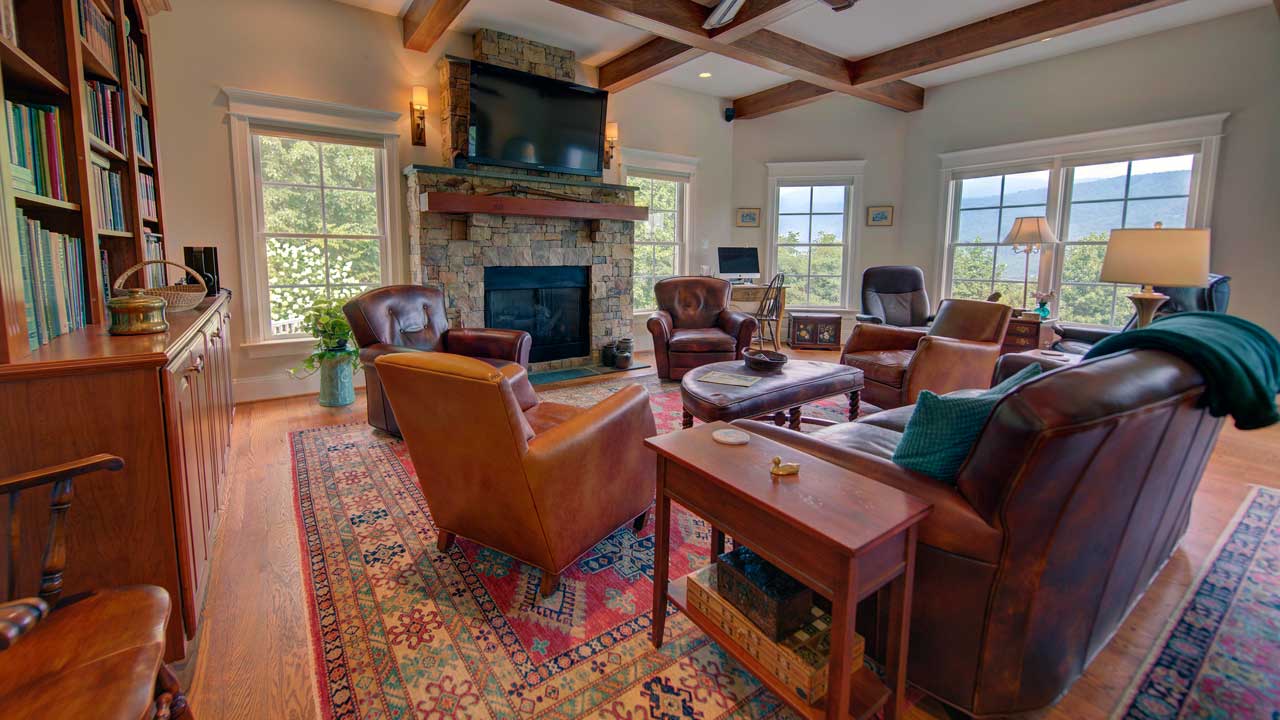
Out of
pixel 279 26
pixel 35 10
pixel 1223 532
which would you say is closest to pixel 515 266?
pixel 279 26

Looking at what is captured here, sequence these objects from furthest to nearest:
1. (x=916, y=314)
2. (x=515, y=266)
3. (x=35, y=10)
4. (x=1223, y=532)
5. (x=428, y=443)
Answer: (x=916, y=314) < (x=515, y=266) < (x=1223, y=532) < (x=428, y=443) < (x=35, y=10)

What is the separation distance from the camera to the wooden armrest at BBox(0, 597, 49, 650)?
3.02 feet

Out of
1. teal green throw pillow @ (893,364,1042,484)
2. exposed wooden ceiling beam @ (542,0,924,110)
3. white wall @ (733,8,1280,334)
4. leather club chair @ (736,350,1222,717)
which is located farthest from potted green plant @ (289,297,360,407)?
white wall @ (733,8,1280,334)

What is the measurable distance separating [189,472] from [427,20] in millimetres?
3790

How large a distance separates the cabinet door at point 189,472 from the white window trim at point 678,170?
16.0 feet

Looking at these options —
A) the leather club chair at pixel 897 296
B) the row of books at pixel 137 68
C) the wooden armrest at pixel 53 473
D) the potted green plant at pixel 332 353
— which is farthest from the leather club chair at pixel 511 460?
the leather club chair at pixel 897 296

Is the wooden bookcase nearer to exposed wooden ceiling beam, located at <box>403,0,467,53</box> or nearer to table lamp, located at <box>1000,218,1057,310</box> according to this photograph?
exposed wooden ceiling beam, located at <box>403,0,467,53</box>

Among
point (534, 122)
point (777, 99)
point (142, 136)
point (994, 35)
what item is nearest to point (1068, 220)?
point (994, 35)

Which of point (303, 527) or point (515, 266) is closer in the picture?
point (303, 527)

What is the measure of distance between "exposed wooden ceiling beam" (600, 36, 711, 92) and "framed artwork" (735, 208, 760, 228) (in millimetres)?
2109

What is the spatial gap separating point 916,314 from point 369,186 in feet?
16.6

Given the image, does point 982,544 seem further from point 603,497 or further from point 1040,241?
point 1040,241

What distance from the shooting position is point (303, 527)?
8.18 feet

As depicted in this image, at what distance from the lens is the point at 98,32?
2.37 meters
